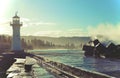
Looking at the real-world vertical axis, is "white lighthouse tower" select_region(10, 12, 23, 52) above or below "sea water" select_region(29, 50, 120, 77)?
above

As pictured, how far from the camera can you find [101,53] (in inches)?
4269

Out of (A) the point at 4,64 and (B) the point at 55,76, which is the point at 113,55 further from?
(B) the point at 55,76

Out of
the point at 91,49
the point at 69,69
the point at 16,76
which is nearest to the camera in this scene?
the point at 16,76

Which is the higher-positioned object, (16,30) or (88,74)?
(16,30)

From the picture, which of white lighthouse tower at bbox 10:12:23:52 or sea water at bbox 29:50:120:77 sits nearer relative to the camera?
sea water at bbox 29:50:120:77

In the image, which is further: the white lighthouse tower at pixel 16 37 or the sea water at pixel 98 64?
the white lighthouse tower at pixel 16 37

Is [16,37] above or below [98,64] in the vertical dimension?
above

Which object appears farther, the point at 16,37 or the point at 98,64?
the point at 16,37

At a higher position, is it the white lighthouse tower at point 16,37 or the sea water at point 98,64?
the white lighthouse tower at point 16,37

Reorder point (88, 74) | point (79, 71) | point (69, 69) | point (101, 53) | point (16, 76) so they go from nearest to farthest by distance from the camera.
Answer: point (16, 76), point (88, 74), point (79, 71), point (69, 69), point (101, 53)

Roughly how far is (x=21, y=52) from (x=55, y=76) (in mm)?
37621

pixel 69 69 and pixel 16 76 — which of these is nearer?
pixel 16 76

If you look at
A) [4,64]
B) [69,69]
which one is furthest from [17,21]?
[69,69]

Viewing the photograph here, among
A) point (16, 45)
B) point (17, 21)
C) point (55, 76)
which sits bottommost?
point (55, 76)
